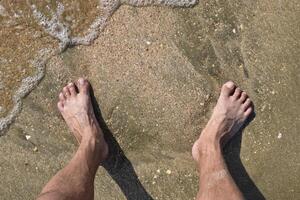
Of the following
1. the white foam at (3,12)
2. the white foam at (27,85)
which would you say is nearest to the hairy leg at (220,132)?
the white foam at (27,85)

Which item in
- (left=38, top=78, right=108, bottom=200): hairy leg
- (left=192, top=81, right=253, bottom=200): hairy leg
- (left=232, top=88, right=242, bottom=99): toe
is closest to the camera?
(left=38, top=78, right=108, bottom=200): hairy leg

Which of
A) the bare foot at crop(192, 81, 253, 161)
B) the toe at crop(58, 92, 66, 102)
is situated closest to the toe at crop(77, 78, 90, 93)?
the toe at crop(58, 92, 66, 102)

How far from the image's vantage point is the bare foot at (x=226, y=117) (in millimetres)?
2799

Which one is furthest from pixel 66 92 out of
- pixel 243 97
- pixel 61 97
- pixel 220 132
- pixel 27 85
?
pixel 243 97

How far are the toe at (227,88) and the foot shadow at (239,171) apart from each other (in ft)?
0.71

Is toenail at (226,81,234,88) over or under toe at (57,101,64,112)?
over

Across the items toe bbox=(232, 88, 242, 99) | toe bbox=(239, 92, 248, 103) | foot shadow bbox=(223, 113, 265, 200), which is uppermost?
toe bbox=(232, 88, 242, 99)

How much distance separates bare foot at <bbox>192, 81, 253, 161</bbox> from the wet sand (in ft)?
0.16

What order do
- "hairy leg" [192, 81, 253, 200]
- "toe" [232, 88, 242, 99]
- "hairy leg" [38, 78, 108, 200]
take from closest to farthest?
"hairy leg" [38, 78, 108, 200]
"hairy leg" [192, 81, 253, 200]
"toe" [232, 88, 242, 99]

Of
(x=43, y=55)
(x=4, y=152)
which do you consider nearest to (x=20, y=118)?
(x=4, y=152)

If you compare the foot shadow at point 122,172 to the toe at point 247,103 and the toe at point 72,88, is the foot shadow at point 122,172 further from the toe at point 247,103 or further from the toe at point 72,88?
the toe at point 247,103

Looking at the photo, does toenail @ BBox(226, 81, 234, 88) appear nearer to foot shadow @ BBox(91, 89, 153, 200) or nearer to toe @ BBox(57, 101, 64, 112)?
foot shadow @ BBox(91, 89, 153, 200)

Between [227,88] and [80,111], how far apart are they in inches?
37.1

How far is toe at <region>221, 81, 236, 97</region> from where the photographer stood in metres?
2.79
